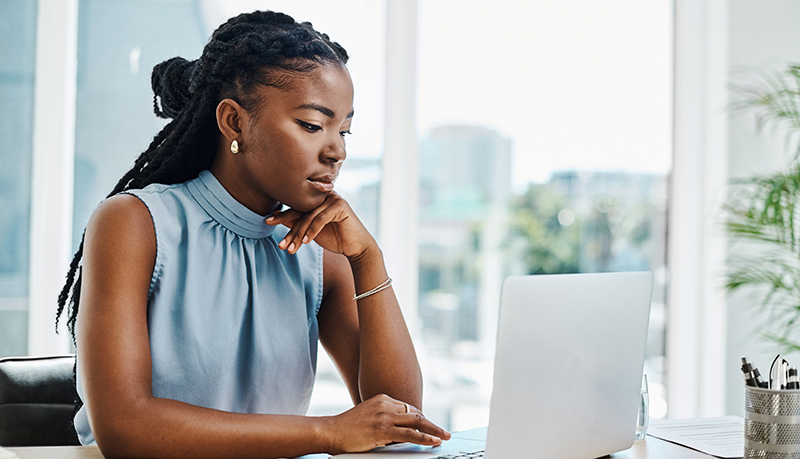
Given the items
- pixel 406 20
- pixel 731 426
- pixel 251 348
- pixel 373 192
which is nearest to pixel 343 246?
pixel 251 348

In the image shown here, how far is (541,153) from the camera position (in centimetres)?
291

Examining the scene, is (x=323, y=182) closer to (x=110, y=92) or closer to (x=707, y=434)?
(x=707, y=434)

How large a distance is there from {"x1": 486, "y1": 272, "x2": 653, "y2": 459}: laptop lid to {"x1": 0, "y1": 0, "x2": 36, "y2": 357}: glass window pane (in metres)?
2.19

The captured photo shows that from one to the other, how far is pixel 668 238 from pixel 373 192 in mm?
1336

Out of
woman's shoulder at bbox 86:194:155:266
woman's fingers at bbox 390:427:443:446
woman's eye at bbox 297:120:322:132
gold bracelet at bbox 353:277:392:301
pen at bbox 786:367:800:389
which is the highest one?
woman's eye at bbox 297:120:322:132

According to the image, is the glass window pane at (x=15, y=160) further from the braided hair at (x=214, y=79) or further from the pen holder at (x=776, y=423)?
the pen holder at (x=776, y=423)

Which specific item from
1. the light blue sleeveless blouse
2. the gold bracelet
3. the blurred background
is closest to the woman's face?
the light blue sleeveless blouse

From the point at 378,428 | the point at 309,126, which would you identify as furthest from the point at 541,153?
the point at 378,428

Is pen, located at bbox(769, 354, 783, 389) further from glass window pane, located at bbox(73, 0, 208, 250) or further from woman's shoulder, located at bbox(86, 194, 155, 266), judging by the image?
glass window pane, located at bbox(73, 0, 208, 250)

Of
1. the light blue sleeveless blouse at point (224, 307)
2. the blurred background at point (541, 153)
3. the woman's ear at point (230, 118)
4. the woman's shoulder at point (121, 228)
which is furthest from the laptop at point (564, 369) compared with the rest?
the blurred background at point (541, 153)

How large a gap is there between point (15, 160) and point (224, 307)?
162cm

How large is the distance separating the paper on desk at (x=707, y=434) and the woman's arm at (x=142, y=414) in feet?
1.51

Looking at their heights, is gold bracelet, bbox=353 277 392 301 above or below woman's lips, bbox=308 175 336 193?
below

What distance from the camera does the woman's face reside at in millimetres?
1223
